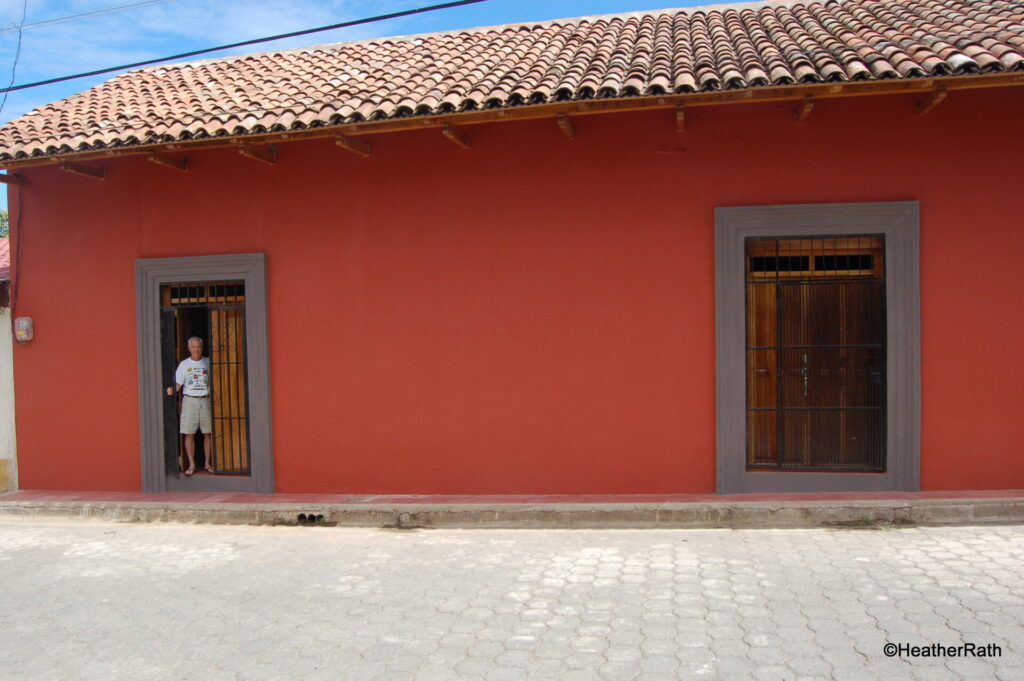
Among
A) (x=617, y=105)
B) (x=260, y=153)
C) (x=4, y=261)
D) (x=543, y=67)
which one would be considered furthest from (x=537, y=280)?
(x=4, y=261)

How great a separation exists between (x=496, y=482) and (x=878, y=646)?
13.2 feet

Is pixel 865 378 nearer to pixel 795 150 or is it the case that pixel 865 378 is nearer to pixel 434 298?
pixel 795 150

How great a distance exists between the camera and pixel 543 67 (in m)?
7.48

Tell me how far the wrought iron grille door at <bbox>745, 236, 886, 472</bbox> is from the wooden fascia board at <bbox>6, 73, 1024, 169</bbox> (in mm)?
1331

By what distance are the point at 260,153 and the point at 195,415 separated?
2.87m

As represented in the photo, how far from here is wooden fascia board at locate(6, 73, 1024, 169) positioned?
595 cm

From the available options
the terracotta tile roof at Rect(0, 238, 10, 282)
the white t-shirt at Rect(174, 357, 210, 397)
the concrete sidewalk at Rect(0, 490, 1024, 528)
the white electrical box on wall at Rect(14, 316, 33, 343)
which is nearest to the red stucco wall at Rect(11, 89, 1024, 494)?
the concrete sidewalk at Rect(0, 490, 1024, 528)

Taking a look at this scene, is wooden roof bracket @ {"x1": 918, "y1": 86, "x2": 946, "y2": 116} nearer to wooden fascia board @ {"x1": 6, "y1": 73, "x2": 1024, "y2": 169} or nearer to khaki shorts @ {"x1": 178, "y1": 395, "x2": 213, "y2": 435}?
wooden fascia board @ {"x1": 6, "y1": 73, "x2": 1024, "y2": 169}

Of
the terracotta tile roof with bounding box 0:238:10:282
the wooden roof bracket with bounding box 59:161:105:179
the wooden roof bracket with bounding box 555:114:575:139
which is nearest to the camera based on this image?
the wooden roof bracket with bounding box 555:114:575:139

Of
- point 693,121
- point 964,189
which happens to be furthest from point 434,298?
point 964,189

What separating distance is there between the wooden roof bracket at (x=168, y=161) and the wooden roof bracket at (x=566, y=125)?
3.96m

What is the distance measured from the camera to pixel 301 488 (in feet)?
26.0

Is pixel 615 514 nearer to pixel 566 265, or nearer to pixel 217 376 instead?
pixel 566 265

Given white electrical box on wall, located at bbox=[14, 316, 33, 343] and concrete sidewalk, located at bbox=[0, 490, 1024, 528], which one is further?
white electrical box on wall, located at bbox=[14, 316, 33, 343]
